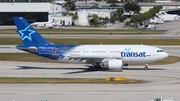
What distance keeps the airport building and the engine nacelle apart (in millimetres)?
113071

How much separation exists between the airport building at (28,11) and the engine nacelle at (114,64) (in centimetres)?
11307

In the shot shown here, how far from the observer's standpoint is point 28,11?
543 ft

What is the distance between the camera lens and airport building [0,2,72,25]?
164875 mm

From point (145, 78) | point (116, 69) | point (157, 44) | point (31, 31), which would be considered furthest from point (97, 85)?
point (157, 44)

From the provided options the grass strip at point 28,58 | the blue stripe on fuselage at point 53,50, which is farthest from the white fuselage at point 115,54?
the grass strip at point 28,58

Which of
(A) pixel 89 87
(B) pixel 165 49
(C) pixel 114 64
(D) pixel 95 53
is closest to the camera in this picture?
(A) pixel 89 87

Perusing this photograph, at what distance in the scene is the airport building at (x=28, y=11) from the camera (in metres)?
165

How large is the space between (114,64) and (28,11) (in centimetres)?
11442

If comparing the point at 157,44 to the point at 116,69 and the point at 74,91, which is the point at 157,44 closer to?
the point at 116,69

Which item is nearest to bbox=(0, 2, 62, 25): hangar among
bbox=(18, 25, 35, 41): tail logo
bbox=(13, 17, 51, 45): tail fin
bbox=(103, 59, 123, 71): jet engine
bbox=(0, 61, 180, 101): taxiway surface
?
bbox=(0, 61, 180, 101): taxiway surface

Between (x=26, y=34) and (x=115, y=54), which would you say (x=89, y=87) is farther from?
(x=26, y=34)

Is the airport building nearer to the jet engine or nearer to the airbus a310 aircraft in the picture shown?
the airbus a310 aircraft

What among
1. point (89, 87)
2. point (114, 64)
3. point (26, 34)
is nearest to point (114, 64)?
point (114, 64)

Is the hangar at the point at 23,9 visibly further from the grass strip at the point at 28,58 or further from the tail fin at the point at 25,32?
the tail fin at the point at 25,32
